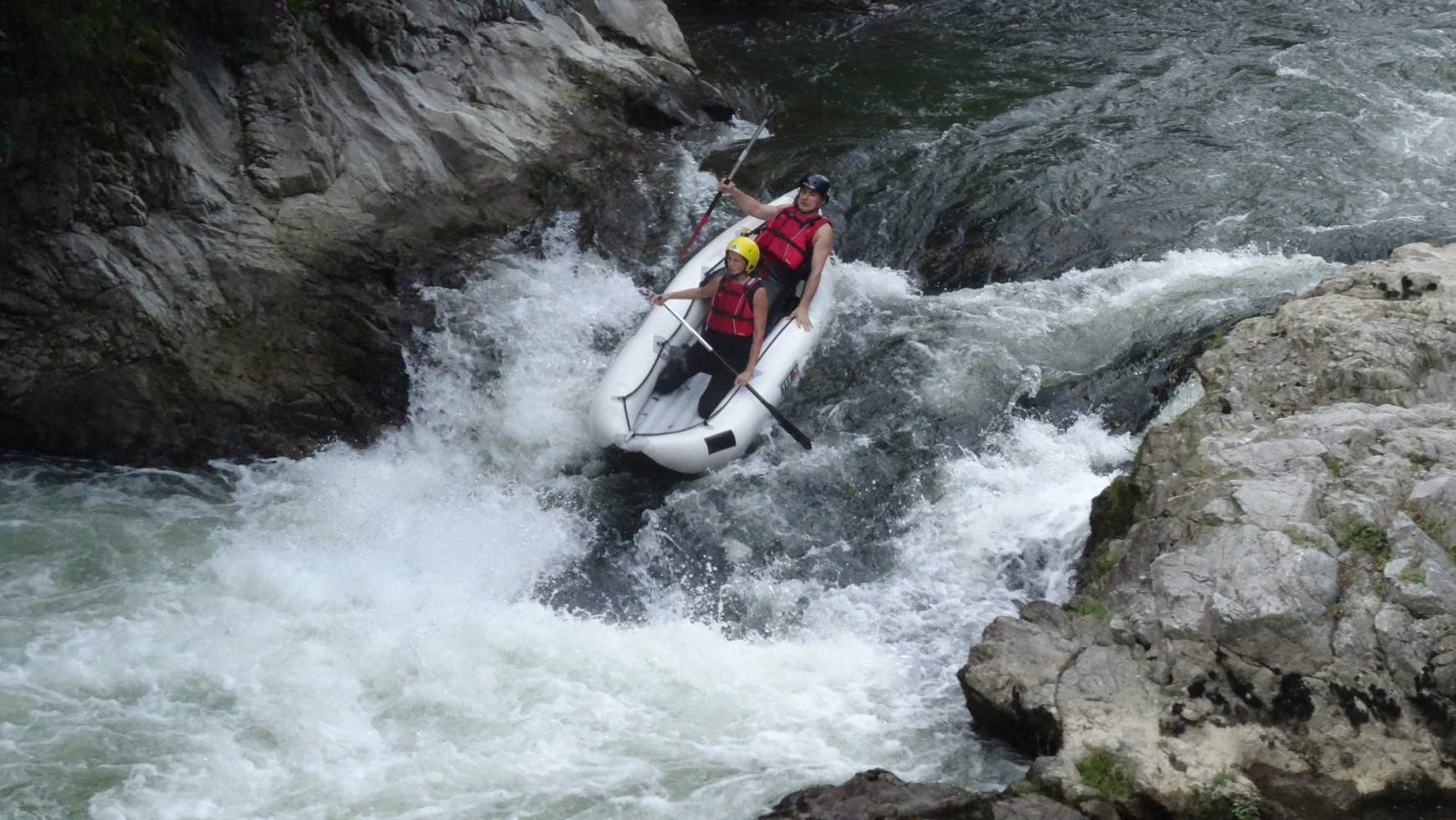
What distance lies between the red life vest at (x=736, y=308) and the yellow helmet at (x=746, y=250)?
0.12 m

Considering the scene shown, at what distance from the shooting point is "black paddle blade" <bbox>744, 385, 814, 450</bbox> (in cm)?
698

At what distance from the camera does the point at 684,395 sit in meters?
7.49

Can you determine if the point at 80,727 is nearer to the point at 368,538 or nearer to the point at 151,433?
the point at 368,538

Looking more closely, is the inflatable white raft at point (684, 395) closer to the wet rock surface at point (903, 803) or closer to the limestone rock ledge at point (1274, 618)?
the limestone rock ledge at point (1274, 618)

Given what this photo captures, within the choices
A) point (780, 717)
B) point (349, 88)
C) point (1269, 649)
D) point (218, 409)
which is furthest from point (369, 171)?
point (1269, 649)

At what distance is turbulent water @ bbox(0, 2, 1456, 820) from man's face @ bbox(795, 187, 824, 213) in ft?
1.89

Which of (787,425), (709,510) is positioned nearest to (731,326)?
(787,425)

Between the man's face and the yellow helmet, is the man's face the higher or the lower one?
the higher one

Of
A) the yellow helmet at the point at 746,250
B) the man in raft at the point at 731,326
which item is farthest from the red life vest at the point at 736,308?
the yellow helmet at the point at 746,250

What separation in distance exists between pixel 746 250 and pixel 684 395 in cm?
97

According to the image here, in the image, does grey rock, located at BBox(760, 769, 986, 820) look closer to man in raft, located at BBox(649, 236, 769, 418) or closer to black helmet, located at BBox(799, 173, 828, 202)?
man in raft, located at BBox(649, 236, 769, 418)

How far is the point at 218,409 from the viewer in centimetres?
708

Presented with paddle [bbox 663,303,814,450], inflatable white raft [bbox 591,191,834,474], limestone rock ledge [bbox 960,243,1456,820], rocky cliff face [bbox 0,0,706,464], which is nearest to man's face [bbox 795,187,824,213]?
inflatable white raft [bbox 591,191,834,474]

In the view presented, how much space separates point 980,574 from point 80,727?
3.98m
